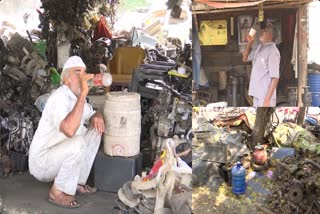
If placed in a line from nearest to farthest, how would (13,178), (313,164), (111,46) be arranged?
(13,178), (313,164), (111,46)

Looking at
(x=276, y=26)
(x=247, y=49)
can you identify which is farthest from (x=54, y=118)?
(x=276, y=26)

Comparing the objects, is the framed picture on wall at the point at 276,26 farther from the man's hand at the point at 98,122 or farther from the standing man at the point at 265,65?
the man's hand at the point at 98,122

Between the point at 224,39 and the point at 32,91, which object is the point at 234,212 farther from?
the point at 32,91

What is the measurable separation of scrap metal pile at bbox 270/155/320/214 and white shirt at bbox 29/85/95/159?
229cm

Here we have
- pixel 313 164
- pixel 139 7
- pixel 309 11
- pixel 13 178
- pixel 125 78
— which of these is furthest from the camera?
pixel 125 78

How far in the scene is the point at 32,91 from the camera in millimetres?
4484

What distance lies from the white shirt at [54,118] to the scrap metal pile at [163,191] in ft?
2.41

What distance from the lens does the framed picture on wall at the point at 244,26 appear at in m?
3.15

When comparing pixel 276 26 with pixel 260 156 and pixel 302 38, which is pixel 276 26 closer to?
pixel 302 38

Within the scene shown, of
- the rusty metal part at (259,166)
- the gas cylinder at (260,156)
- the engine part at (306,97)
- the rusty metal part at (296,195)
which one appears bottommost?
the rusty metal part at (296,195)

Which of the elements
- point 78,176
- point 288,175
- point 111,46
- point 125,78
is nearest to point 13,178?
point 78,176

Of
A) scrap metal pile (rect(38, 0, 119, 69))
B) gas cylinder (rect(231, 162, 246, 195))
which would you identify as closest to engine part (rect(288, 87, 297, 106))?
gas cylinder (rect(231, 162, 246, 195))

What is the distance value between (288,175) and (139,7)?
2598 mm

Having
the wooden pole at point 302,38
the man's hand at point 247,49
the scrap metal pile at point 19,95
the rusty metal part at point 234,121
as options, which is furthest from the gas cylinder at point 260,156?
the scrap metal pile at point 19,95
